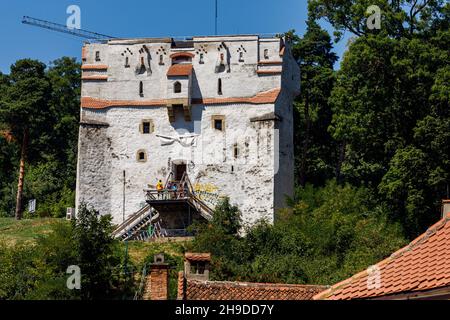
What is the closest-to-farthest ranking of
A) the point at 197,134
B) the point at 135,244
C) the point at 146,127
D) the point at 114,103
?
the point at 135,244, the point at 197,134, the point at 146,127, the point at 114,103

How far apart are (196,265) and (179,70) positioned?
19.7 metres

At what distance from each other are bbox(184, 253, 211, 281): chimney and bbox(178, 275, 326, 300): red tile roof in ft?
10.7

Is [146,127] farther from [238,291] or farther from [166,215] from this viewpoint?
[238,291]

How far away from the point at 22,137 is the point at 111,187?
1053 cm

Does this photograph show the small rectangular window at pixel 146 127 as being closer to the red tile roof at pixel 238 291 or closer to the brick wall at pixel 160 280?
the brick wall at pixel 160 280

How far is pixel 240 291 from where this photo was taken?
104 ft

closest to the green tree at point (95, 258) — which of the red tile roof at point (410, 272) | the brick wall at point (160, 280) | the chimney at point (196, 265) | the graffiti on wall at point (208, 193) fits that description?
the brick wall at point (160, 280)

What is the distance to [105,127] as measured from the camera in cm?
5566

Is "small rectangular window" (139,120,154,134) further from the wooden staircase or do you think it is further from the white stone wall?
the wooden staircase

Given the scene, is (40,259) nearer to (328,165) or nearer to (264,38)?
(264,38)

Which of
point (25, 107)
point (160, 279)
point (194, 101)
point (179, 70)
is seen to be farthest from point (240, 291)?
point (25, 107)

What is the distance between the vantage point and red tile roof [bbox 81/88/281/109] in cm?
5466

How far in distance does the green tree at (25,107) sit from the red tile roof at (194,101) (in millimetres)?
7608
